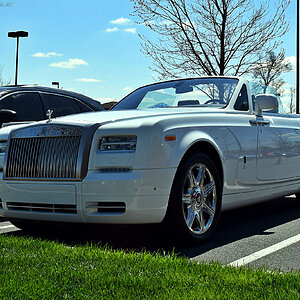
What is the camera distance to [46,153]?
507 centimetres

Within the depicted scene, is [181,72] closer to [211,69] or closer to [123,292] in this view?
[211,69]

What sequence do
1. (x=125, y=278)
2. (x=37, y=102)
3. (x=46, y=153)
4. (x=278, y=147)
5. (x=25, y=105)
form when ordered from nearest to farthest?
1. (x=125, y=278)
2. (x=46, y=153)
3. (x=278, y=147)
4. (x=25, y=105)
5. (x=37, y=102)

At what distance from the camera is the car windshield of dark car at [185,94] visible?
6438 millimetres

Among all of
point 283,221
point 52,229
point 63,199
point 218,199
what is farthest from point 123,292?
point 283,221

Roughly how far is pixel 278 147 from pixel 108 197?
2.75 meters

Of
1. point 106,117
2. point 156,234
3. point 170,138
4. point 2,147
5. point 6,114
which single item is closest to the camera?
point 170,138

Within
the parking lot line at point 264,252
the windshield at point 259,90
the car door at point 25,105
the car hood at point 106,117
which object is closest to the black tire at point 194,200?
the car hood at point 106,117

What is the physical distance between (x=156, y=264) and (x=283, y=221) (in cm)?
319

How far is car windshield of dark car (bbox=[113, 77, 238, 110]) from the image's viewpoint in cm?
644

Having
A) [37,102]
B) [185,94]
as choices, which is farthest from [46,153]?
[37,102]

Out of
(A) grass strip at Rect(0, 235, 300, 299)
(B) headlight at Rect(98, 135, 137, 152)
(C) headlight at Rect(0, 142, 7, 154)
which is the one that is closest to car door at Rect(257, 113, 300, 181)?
(B) headlight at Rect(98, 135, 137, 152)

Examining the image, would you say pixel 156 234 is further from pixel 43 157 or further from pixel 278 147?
pixel 278 147

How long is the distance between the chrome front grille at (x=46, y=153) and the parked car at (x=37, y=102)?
1.89 metres

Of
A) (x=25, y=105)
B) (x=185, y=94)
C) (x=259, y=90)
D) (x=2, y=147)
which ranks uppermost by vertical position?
(x=259, y=90)
